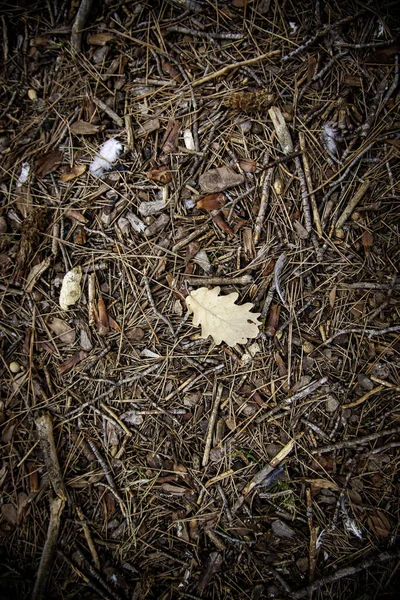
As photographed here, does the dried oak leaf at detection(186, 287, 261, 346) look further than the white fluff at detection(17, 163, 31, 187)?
No

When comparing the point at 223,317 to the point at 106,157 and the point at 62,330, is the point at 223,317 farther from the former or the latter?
the point at 106,157

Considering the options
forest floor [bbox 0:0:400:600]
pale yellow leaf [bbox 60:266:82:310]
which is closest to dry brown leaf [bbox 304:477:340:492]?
forest floor [bbox 0:0:400:600]

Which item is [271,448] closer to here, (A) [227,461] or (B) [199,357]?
(A) [227,461]

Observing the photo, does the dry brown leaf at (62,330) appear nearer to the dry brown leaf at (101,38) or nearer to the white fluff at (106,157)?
the white fluff at (106,157)

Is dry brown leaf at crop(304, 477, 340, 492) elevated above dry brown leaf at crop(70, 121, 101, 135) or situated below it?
below

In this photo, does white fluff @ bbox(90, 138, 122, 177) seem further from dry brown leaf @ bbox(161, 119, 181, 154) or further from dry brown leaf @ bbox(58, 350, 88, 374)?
dry brown leaf @ bbox(58, 350, 88, 374)

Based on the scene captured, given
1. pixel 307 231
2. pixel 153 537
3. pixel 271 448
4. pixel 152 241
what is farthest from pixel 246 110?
pixel 153 537

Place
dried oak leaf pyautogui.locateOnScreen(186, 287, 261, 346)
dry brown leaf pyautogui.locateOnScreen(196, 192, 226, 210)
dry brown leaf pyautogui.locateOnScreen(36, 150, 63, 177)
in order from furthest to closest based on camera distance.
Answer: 1. dry brown leaf pyautogui.locateOnScreen(36, 150, 63, 177)
2. dry brown leaf pyautogui.locateOnScreen(196, 192, 226, 210)
3. dried oak leaf pyautogui.locateOnScreen(186, 287, 261, 346)
